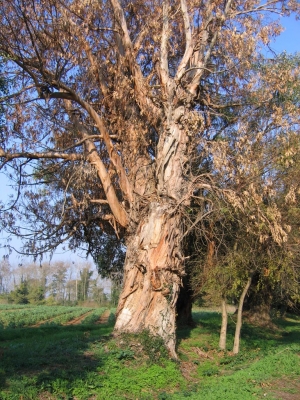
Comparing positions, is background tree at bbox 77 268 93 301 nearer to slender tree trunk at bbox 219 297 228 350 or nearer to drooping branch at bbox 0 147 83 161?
slender tree trunk at bbox 219 297 228 350

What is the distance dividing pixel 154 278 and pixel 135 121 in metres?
5.36

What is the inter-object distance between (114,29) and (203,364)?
36.6ft

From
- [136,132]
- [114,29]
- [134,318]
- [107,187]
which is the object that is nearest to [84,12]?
[114,29]

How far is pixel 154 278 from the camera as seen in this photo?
13617 millimetres

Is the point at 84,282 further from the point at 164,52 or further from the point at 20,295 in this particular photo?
the point at 164,52

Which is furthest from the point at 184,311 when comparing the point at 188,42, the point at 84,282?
the point at 84,282

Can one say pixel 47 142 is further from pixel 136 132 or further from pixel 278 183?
pixel 278 183

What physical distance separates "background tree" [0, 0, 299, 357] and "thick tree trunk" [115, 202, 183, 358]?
0.10 feet

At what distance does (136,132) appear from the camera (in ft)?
50.1

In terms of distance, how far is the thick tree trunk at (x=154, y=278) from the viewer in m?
13.6

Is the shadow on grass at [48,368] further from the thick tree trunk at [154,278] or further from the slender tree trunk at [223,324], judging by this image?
the slender tree trunk at [223,324]

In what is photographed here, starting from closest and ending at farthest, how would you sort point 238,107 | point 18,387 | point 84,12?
point 18,387, point 84,12, point 238,107

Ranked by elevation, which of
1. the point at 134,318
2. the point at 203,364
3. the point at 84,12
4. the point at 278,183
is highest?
the point at 84,12

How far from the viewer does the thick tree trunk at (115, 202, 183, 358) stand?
13.6m
